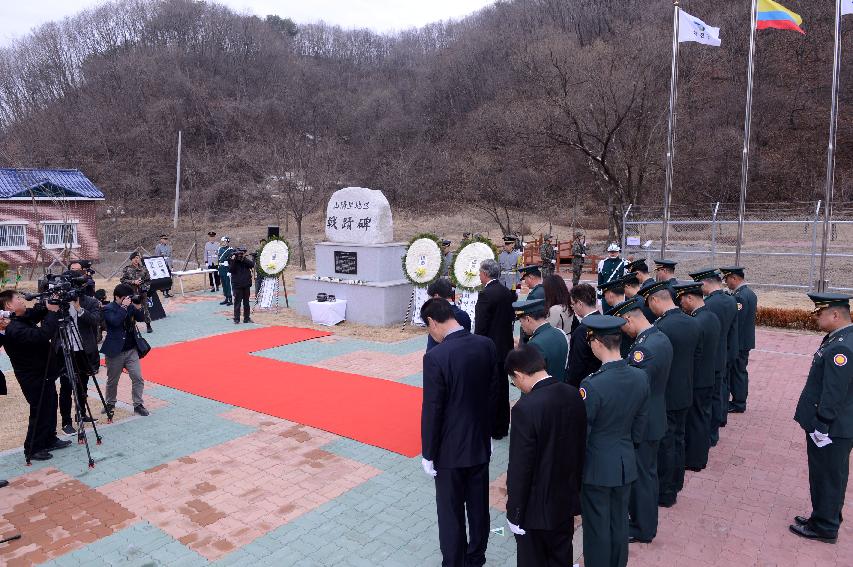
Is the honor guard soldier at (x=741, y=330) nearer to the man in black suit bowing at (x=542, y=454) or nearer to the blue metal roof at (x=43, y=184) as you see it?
the man in black suit bowing at (x=542, y=454)

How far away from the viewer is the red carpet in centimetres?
705

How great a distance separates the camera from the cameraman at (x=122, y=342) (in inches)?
277

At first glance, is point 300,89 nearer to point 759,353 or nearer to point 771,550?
point 759,353

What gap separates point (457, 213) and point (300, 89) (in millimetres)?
28674

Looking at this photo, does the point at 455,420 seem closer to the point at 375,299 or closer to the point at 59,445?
the point at 59,445

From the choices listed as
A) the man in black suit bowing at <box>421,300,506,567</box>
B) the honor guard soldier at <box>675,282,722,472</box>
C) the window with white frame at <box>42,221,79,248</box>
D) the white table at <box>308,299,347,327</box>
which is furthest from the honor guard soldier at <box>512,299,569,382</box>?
the window with white frame at <box>42,221,79,248</box>

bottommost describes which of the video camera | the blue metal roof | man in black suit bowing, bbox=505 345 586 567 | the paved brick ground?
the paved brick ground

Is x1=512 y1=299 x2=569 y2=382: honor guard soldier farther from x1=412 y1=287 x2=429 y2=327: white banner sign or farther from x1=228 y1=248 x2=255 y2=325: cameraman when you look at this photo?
x1=228 y1=248 x2=255 y2=325: cameraman

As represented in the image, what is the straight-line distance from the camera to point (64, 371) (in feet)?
21.0

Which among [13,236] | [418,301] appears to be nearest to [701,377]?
[418,301]

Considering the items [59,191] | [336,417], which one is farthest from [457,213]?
[336,417]

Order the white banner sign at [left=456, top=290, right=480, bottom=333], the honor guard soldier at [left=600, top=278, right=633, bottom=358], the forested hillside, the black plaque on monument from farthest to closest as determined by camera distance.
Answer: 1. the forested hillside
2. the black plaque on monument
3. the white banner sign at [left=456, top=290, right=480, bottom=333]
4. the honor guard soldier at [left=600, top=278, right=633, bottom=358]

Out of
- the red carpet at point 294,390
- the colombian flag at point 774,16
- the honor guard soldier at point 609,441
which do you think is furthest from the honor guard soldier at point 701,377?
the colombian flag at point 774,16

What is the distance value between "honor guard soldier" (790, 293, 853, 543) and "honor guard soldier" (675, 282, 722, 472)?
2.89 feet
